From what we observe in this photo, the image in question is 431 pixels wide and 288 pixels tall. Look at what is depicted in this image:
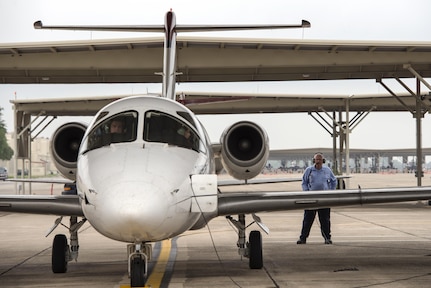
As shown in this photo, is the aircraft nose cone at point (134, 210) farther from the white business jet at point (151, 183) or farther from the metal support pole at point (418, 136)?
the metal support pole at point (418, 136)

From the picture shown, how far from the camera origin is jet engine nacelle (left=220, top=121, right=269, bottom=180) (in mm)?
11570

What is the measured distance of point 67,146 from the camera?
11312 millimetres

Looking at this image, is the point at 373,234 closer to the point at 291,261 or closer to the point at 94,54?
the point at 291,261

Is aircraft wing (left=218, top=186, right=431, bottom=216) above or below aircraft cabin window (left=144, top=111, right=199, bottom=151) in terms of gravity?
below

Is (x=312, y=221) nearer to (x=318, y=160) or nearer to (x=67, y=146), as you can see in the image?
(x=318, y=160)

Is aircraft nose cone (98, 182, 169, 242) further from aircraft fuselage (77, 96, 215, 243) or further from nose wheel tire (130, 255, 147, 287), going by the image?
nose wheel tire (130, 255, 147, 287)

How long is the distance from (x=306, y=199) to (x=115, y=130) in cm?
291

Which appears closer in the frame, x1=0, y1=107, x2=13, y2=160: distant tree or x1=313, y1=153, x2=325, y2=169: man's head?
x1=313, y1=153, x2=325, y2=169: man's head

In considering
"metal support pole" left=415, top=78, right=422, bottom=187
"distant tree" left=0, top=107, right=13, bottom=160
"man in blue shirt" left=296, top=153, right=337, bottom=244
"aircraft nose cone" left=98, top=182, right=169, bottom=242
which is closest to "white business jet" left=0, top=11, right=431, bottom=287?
"aircraft nose cone" left=98, top=182, right=169, bottom=242

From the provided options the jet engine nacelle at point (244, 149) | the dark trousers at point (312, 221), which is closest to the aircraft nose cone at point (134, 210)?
the jet engine nacelle at point (244, 149)

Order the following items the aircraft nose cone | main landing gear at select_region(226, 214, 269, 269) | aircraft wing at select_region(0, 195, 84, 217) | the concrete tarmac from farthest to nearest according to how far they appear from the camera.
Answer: main landing gear at select_region(226, 214, 269, 269) < the concrete tarmac < aircraft wing at select_region(0, 195, 84, 217) < the aircraft nose cone

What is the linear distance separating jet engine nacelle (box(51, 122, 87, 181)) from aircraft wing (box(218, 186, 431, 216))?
2.67 meters

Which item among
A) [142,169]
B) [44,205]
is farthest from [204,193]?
[44,205]

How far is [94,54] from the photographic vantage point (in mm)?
23578
